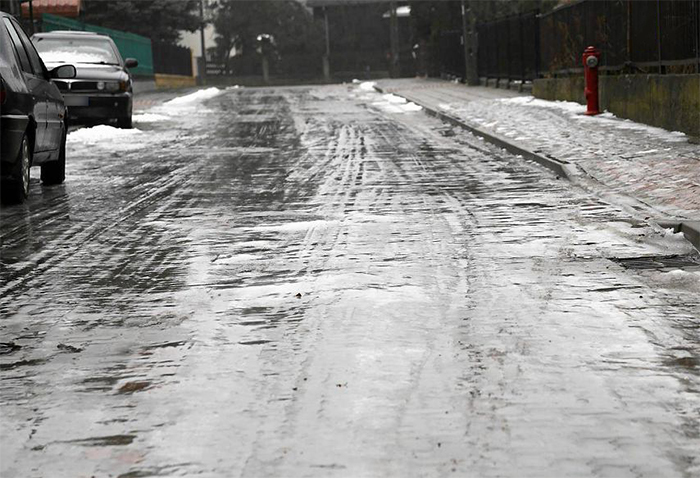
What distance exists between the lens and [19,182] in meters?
12.2

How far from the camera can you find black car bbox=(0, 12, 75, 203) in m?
11.7

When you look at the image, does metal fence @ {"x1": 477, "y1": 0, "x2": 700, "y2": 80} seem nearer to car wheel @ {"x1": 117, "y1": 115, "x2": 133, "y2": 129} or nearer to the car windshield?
car wheel @ {"x1": 117, "y1": 115, "x2": 133, "y2": 129}

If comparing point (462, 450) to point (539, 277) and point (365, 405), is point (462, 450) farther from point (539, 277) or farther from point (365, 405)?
point (539, 277)

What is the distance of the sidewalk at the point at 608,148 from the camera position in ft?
37.2

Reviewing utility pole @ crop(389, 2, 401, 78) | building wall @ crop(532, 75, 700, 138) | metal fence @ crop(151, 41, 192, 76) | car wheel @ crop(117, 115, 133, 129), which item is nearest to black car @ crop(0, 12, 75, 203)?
building wall @ crop(532, 75, 700, 138)

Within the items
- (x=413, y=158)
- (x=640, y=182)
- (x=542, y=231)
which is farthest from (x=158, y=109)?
(x=542, y=231)

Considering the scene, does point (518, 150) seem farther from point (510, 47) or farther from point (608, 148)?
point (510, 47)

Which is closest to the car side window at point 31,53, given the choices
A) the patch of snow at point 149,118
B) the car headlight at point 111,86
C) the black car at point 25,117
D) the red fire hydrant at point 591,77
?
the black car at point 25,117

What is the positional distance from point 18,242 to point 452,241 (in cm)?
318

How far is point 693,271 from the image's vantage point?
7.88 meters

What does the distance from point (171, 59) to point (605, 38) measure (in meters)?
41.0

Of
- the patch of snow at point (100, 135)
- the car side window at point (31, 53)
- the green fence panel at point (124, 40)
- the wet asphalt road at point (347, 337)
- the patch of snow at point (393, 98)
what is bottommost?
the wet asphalt road at point (347, 337)

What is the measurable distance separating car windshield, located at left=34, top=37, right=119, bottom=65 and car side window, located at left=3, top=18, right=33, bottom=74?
1057cm

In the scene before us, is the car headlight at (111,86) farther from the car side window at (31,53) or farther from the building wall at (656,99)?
the car side window at (31,53)
